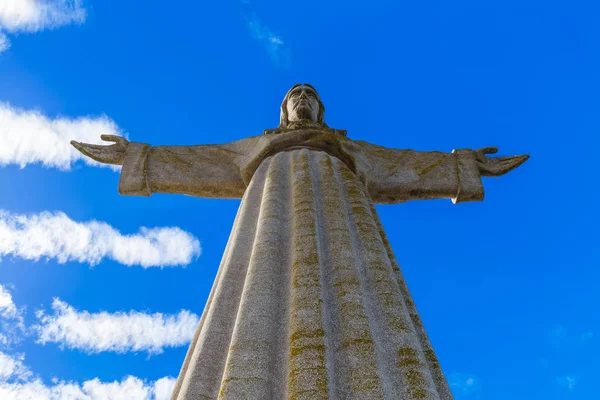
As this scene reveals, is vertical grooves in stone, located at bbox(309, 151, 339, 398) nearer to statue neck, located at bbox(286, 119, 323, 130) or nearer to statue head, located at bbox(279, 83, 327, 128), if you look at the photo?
statue neck, located at bbox(286, 119, 323, 130)

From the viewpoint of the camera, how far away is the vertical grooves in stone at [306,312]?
2943 millimetres

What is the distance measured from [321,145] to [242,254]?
301cm

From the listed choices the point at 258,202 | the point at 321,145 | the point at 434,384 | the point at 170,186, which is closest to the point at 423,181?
the point at 321,145

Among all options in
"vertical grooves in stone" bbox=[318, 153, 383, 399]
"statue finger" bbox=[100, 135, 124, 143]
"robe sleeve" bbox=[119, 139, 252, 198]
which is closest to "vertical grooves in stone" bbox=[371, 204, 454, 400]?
"vertical grooves in stone" bbox=[318, 153, 383, 399]

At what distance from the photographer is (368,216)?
5051mm

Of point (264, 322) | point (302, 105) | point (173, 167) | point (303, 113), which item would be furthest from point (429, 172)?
point (264, 322)

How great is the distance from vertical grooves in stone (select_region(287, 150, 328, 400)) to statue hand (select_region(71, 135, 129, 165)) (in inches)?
141

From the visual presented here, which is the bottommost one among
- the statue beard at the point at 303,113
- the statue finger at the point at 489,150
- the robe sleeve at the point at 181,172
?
the robe sleeve at the point at 181,172

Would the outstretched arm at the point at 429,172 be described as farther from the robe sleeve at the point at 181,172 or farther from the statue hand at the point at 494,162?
the robe sleeve at the point at 181,172

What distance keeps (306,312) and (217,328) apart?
66 cm

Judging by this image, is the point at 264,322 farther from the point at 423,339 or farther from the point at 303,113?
the point at 303,113

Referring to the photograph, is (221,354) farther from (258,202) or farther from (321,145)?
(321,145)

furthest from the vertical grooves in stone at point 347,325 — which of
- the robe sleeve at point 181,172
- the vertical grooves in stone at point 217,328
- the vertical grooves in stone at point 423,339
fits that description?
the robe sleeve at point 181,172

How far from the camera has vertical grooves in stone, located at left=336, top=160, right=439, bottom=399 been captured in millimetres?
3090
